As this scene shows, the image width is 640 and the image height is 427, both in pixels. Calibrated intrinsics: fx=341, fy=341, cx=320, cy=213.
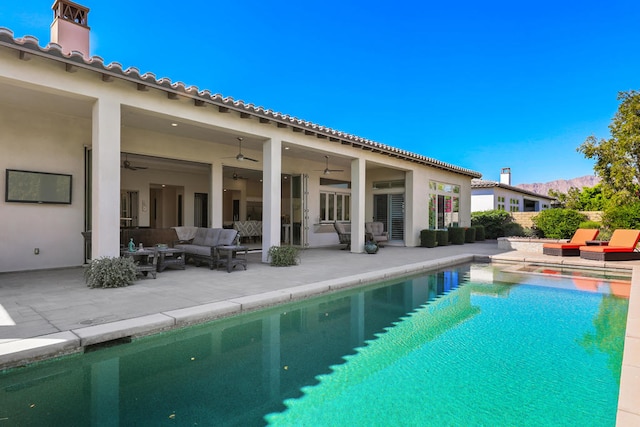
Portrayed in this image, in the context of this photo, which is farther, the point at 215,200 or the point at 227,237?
the point at 215,200

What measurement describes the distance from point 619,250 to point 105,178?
1336 centimetres

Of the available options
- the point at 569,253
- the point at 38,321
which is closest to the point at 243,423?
the point at 38,321

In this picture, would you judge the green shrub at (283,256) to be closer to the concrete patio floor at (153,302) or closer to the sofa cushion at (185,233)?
the concrete patio floor at (153,302)

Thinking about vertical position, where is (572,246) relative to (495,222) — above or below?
below

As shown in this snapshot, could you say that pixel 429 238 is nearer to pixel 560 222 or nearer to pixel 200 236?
pixel 560 222

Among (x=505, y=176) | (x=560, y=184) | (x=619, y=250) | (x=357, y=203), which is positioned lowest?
(x=619, y=250)

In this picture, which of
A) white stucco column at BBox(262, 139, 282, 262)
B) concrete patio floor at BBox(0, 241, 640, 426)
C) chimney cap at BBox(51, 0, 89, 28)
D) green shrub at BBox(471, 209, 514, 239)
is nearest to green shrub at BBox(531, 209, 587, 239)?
green shrub at BBox(471, 209, 514, 239)

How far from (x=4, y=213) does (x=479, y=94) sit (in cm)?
2114

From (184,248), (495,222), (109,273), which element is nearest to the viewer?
(109,273)

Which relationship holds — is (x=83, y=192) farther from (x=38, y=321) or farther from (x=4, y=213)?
(x=38, y=321)

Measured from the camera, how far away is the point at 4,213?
7.10 meters

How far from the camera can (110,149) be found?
6223 millimetres

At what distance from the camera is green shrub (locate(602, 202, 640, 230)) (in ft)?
42.0

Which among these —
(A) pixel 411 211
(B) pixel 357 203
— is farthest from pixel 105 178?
(A) pixel 411 211
